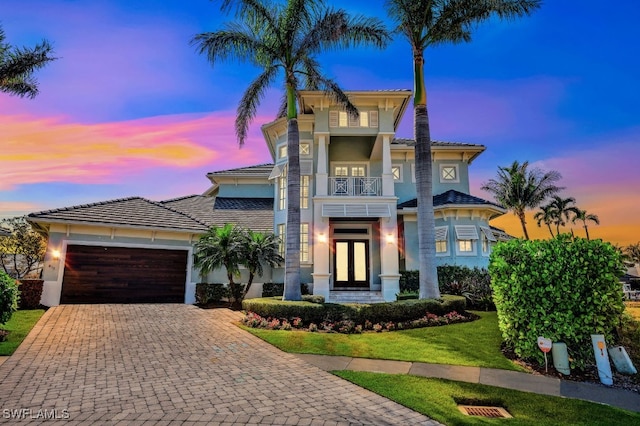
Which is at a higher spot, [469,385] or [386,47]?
[386,47]

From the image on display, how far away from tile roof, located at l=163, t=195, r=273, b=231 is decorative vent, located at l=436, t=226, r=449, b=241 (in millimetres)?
9677

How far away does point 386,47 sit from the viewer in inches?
539

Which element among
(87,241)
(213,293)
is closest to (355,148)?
(213,293)

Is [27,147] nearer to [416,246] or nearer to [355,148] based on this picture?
[355,148]

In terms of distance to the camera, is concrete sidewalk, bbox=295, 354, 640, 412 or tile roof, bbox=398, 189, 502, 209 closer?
concrete sidewalk, bbox=295, 354, 640, 412

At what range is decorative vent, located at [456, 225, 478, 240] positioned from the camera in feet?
58.5

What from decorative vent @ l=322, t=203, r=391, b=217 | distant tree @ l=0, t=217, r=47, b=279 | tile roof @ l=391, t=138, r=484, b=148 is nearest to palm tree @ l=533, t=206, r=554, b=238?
tile roof @ l=391, t=138, r=484, b=148

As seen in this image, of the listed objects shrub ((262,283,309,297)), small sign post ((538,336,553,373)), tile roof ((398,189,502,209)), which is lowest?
small sign post ((538,336,553,373))

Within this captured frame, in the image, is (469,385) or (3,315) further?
(3,315)

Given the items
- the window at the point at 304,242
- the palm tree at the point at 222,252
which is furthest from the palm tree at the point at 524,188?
the palm tree at the point at 222,252

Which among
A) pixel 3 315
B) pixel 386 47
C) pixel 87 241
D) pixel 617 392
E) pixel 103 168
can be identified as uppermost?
pixel 386 47

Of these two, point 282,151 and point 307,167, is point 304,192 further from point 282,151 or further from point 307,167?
point 282,151

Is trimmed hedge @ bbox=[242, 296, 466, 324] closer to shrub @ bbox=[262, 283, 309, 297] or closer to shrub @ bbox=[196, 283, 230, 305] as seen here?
shrub @ bbox=[262, 283, 309, 297]

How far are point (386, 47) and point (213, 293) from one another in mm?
13937
